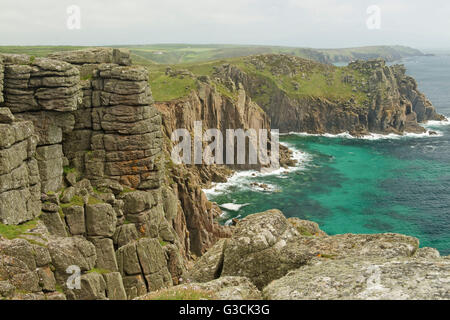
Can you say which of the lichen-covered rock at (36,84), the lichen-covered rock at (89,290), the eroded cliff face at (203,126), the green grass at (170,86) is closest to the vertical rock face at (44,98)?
the lichen-covered rock at (36,84)

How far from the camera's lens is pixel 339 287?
543 inches

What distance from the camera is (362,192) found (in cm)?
11088

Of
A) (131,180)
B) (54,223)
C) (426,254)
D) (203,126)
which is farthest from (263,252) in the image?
(203,126)

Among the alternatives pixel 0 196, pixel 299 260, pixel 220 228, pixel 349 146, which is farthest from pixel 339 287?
pixel 349 146

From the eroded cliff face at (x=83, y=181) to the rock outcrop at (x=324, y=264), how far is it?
45.8 ft

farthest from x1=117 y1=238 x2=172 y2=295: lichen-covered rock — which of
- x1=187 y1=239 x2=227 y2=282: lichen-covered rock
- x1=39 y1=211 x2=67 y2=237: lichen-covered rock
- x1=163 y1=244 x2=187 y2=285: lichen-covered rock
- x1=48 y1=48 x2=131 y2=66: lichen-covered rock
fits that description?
x1=48 y1=48 x2=131 y2=66: lichen-covered rock

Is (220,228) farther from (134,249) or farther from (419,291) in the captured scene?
(419,291)

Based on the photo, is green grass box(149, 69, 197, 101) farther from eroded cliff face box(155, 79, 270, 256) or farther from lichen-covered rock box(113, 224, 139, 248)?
lichen-covered rock box(113, 224, 139, 248)

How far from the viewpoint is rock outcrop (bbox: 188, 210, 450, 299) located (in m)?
13.2

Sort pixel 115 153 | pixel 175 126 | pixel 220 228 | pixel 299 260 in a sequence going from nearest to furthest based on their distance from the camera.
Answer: pixel 299 260
pixel 115 153
pixel 220 228
pixel 175 126

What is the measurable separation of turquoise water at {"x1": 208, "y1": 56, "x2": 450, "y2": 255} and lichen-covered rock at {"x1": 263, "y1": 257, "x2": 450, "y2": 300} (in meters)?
70.9
